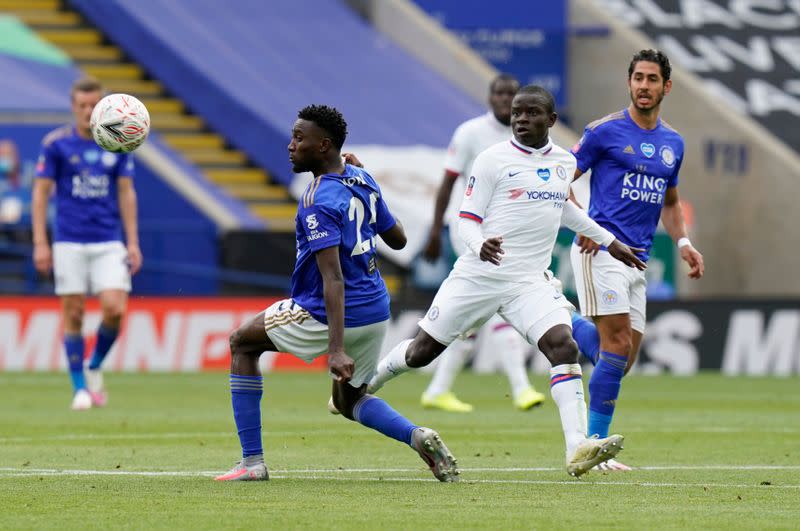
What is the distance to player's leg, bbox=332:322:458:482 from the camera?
8320mm

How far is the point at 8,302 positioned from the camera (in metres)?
19.8

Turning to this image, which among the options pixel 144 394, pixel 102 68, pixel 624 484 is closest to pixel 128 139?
pixel 624 484

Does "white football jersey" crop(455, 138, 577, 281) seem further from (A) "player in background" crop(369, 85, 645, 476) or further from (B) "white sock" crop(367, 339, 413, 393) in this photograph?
(B) "white sock" crop(367, 339, 413, 393)

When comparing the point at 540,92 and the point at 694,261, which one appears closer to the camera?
the point at 540,92

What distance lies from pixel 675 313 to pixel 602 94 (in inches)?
379

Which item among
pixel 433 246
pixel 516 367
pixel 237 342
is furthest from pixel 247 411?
pixel 516 367

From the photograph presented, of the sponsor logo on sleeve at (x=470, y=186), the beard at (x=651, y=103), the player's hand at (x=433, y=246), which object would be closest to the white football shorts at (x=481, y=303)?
the sponsor logo on sleeve at (x=470, y=186)

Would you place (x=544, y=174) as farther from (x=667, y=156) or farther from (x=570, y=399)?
(x=570, y=399)

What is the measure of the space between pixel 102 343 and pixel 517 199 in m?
5.78

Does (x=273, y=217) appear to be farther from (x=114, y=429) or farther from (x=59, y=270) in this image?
(x=114, y=429)

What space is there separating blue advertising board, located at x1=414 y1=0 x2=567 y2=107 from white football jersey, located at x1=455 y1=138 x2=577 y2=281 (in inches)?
784

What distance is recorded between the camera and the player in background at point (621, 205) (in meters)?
9.70

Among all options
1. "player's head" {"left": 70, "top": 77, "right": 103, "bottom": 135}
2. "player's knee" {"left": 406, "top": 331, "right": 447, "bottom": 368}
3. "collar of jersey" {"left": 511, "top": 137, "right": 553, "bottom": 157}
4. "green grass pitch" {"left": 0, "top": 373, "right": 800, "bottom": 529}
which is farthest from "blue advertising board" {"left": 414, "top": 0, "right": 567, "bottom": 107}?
"player's knee" {"left": 406, "top": 331, "right": 447, "bottom": 368}

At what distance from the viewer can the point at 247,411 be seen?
28.0 feet
